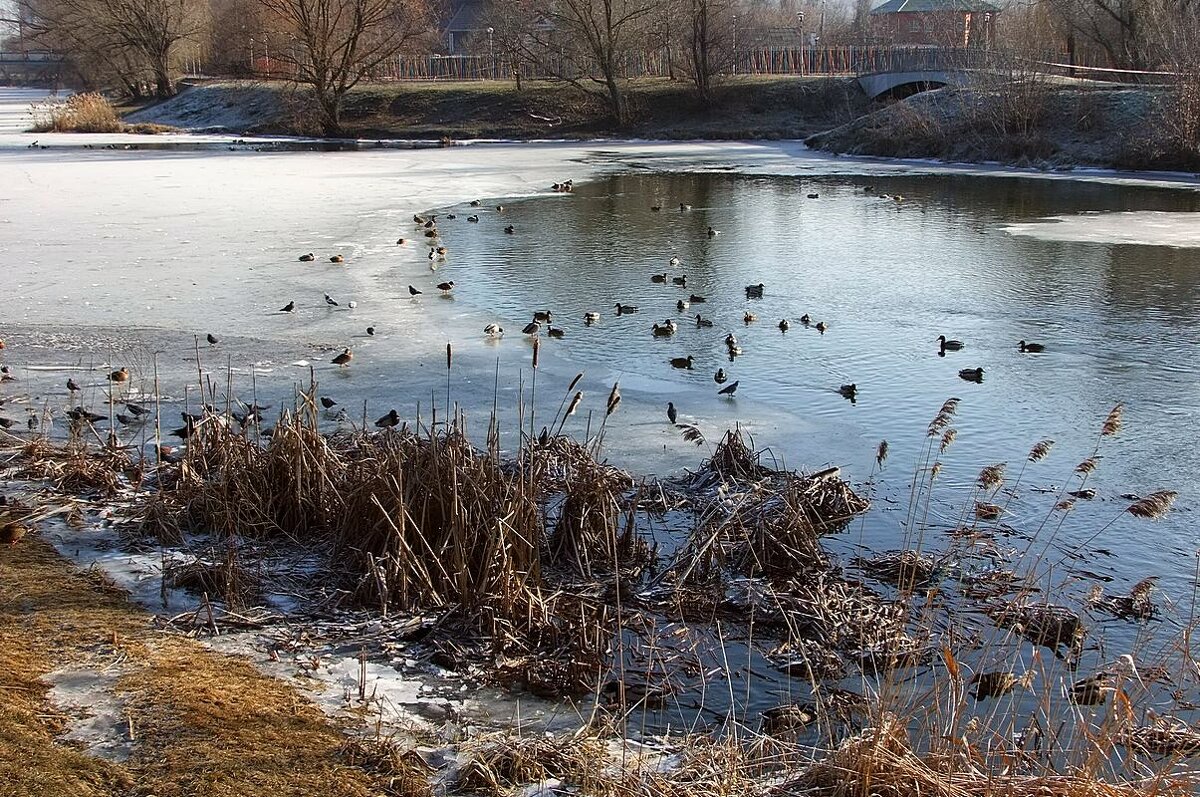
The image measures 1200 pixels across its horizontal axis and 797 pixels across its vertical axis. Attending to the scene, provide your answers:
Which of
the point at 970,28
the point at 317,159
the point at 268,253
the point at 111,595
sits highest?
the point at 970,28

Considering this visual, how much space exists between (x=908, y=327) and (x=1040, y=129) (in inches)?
858

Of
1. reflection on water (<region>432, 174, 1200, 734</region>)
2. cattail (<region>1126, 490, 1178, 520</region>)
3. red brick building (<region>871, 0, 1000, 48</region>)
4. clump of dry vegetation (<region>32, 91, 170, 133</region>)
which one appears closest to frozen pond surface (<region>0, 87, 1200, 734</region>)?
reflection on water (<region>432, 174, 1200, 734</region>)

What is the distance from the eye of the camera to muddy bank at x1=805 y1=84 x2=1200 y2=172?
26.2 m

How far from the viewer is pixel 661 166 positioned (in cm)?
2828

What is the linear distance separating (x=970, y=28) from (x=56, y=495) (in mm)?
32733

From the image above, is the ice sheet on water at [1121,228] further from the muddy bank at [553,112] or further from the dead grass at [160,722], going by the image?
the muddy bank at [553,112]

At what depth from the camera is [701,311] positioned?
10.8 meters

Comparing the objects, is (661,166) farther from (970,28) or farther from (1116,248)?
(1116,248)

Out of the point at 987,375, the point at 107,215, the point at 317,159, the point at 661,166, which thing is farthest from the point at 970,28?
the point at 987,375

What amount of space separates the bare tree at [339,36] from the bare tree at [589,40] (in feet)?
15.7

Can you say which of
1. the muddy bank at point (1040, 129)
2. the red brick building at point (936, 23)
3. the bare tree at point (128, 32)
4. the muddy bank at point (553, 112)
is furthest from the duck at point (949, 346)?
the bare tree at point (128, 32)

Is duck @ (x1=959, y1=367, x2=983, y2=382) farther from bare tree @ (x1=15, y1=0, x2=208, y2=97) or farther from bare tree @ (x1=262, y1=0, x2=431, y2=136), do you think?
bare tree @ (x1=15, y1=0, x2=208, y2=97)

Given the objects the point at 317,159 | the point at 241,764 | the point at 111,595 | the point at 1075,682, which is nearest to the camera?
the point at 241,764

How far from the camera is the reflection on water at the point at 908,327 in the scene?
6141 mm
